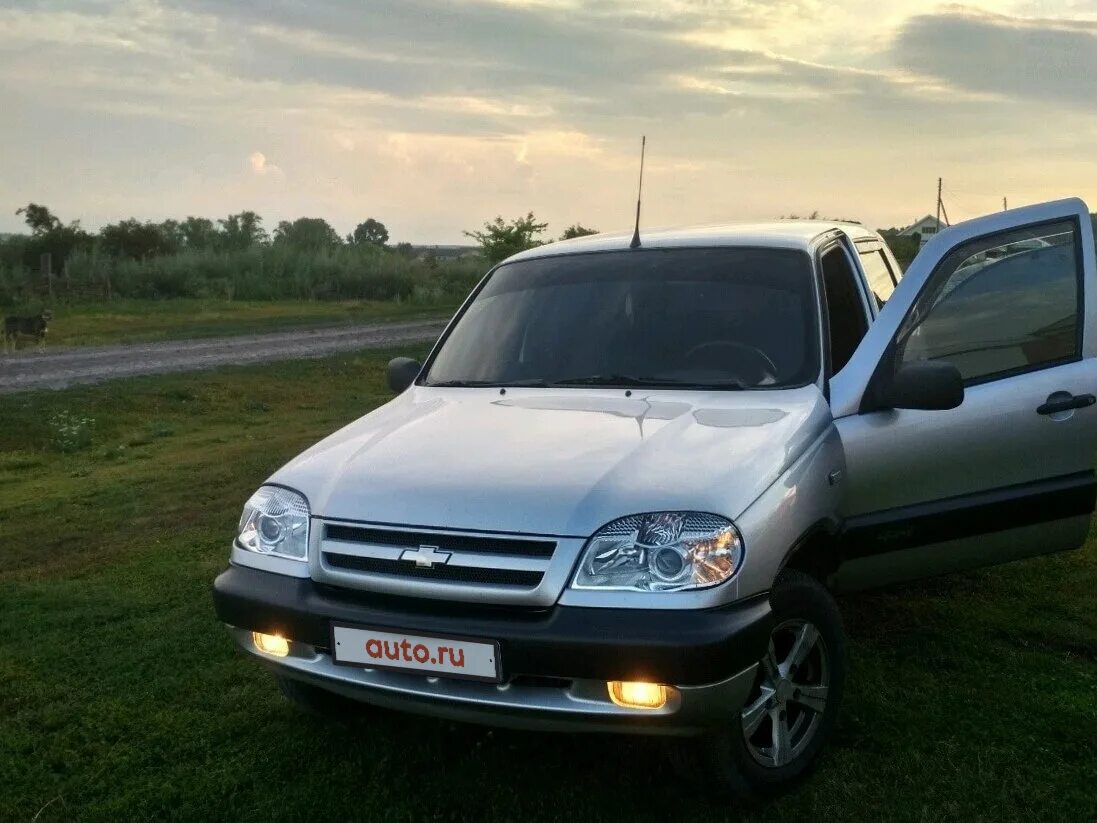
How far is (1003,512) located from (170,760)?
10.4 ft

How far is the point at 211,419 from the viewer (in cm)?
1330

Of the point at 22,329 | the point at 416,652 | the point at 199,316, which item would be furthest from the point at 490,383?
the point at 199,316

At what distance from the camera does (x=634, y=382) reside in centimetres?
414

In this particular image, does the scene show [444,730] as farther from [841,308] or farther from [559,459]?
[841,308]

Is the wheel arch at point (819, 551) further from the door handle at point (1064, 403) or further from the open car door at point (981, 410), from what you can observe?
the door handle at point (1064, 403)

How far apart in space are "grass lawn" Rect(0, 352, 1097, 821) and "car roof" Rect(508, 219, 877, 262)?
1729 mm

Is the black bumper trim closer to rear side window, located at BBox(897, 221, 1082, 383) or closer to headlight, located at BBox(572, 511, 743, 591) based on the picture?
headlight, located at BBox(572, 511, 743, 591)

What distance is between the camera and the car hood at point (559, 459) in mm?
3096

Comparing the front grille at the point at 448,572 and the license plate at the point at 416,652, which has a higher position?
the front grille at the point at 448,572

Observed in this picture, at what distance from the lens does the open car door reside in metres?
4.03

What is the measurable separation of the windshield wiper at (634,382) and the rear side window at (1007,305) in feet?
2.73

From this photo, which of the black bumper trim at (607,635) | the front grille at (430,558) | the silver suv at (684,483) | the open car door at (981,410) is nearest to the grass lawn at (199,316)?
the silver suv at (684,483)

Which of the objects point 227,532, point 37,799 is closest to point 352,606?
point 37,799

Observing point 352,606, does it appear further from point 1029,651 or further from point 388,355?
point 388,355
